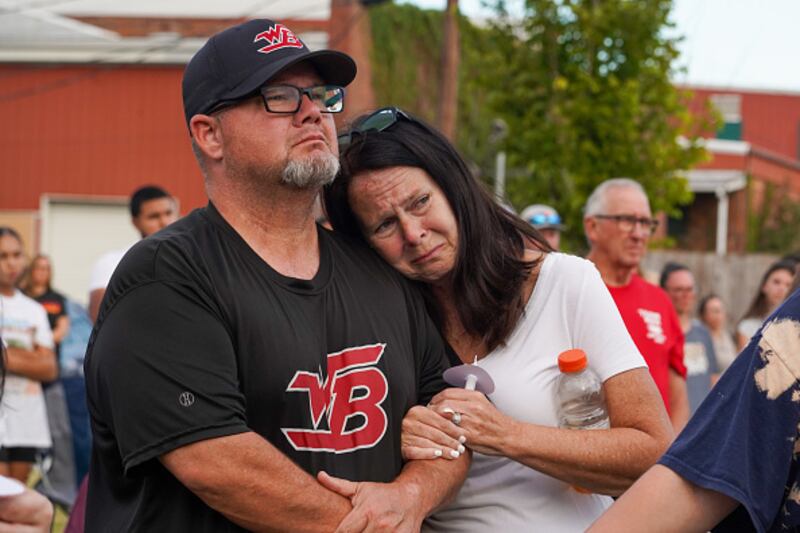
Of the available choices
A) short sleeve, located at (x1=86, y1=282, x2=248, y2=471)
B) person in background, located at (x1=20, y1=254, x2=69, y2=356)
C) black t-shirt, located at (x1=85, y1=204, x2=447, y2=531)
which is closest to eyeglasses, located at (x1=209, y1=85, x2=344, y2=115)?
black t-shirt, located at (x1=85, y1=204, x2=447, y2=531)

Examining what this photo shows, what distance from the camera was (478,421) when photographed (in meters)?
3.18

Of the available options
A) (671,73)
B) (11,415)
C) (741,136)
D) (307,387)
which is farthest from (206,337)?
(741,136)

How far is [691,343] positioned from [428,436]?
6808mm

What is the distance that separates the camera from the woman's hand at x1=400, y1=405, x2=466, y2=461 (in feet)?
10.3

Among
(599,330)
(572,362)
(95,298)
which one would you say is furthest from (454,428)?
(95,298)

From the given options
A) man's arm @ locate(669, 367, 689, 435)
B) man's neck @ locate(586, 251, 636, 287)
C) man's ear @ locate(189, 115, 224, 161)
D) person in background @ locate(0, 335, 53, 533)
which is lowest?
man's arm @ locate(669, 367, 689, 435)

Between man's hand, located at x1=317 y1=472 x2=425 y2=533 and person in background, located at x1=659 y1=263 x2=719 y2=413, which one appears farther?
person in background, located at x1=659 y1=263 x2=719 y2=413

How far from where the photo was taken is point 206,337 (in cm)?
A: 280

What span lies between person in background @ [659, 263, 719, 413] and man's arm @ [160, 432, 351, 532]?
5.84 metres

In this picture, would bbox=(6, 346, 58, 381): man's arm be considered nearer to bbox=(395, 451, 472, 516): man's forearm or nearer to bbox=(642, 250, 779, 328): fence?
bbox=(395, 451, 472, 516): man's forearm

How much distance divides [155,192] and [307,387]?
470 cm

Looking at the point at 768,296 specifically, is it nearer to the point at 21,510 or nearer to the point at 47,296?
the point at 47,296

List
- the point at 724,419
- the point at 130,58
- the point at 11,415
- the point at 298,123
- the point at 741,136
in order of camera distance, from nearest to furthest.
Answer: the point at 724,419, the point at 298,123, the point at 11,415, the point at 130,58, the point at 741,136

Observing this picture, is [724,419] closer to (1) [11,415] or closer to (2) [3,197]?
(1) [11,415]
